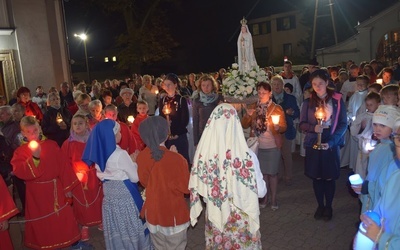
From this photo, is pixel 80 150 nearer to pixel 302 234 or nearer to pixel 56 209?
pixel 56 209

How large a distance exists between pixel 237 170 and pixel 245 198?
0.31 m

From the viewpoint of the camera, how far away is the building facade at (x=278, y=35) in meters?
44.2

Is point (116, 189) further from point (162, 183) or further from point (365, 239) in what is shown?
point (365, 239)

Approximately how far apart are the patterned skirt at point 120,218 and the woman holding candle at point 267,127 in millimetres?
2557

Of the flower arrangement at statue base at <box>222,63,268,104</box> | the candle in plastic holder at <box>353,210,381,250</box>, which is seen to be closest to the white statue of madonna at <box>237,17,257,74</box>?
the flower arrangement at statue base at <box>222,63,268,104</box>

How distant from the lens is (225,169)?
3.85 metres

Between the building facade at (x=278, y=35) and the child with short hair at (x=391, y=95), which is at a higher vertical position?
the building facade at (x=278, y=35)

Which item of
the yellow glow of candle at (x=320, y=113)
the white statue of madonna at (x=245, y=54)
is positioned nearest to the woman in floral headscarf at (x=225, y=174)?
the yellow glow of candle at (x=320, y=113)

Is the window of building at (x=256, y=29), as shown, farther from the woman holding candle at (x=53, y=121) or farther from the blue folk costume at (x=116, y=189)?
the blue folk costume at (x=116, y=189)

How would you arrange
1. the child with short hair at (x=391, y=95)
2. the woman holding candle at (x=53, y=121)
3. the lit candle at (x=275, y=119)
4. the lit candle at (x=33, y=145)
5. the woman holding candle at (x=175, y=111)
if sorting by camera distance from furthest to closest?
the woman holding candle at (x=53, y=121) → the woman holding candle at (x=175, y=111) → the lit candle at (x=275, y=119) → the child with short hair at (x=391, y=95) → the lit candle at (x=33, y=145)

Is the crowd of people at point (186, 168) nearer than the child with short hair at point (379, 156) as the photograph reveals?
No

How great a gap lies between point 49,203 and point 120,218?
1.22 meters

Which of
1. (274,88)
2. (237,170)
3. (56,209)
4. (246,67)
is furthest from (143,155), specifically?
(274,88)

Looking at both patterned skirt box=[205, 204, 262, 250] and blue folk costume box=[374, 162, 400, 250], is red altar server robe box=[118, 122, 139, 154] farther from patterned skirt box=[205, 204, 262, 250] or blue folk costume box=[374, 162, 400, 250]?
blue folk costume box=[374, 162, 400, 250]
